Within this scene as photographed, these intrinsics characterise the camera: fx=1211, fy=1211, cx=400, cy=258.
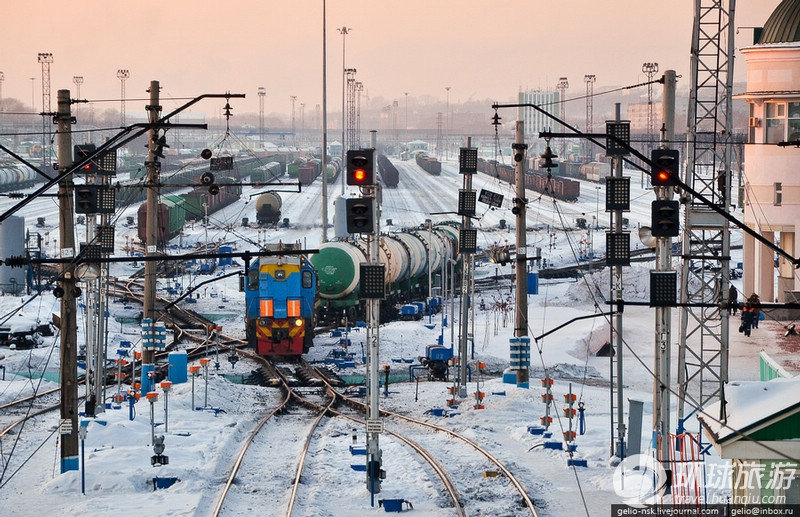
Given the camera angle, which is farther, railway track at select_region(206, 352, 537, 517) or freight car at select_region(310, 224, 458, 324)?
freight car at select_region(310, 224, 458, 324)

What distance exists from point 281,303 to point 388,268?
34.7ft

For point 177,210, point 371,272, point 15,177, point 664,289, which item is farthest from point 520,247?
point 15,177

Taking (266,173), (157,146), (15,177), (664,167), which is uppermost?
(157,146)

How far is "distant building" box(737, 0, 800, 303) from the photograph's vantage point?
142 ft

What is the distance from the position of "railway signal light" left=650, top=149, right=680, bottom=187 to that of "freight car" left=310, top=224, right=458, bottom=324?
808 inches

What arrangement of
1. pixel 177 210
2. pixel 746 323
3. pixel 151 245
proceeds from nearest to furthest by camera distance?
pixel 151 245, pixel 746 323, pixel 177 210

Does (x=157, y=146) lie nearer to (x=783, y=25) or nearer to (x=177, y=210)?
(x=783, y=25)

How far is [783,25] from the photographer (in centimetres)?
4475

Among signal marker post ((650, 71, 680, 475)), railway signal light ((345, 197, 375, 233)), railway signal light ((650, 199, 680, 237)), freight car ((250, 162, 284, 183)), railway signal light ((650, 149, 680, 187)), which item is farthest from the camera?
freight car ((250, 162, 284, 183))

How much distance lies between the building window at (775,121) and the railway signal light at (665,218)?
84.2 feet

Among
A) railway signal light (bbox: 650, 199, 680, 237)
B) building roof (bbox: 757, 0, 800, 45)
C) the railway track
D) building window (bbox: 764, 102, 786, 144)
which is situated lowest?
the railway track

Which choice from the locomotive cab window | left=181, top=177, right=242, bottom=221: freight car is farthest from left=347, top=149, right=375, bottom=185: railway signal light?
left=181, top=177, right=242, bottom=221: freight car

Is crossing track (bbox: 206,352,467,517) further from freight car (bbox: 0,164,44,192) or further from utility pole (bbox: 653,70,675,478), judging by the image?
freight car (bbox: 0,164,44,192)

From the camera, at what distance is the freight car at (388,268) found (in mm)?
44469
